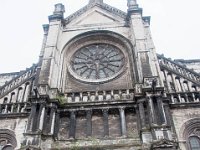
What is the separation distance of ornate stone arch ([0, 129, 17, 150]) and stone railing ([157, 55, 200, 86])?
984 centimetres

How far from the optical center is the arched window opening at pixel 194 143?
54.0 feet

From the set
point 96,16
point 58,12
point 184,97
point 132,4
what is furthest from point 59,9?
point 184,97

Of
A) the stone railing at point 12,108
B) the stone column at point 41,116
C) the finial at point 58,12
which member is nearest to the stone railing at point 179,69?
the finial at point 58,12

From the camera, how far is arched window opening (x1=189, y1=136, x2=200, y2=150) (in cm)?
1646

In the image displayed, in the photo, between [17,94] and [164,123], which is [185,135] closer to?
[164,123]

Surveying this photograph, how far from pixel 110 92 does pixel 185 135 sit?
4.68 meters

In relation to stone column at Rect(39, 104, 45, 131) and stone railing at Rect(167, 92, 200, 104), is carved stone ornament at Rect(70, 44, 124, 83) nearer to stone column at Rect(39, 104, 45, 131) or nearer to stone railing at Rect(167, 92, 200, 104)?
stone railing at Rect(167, 92, 200, 104)

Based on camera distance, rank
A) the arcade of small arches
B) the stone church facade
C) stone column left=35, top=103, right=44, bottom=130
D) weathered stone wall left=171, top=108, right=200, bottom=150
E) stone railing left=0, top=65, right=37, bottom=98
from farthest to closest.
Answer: stone railing left=0, top=65, right=37, bottom=98
the arcade of small arches
weathered stone wall left=171, top=108, right=200, bottom=150
stone column left=35, top=103, right=44, bottom=130
the stone church facade

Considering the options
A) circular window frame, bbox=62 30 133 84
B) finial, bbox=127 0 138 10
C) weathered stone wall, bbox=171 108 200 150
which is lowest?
weathered stone wall, bbox=171 108 200 150

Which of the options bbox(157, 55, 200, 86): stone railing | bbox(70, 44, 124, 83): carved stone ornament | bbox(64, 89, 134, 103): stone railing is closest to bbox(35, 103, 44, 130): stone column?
bbox(64, 89, 134, 103): stone railing

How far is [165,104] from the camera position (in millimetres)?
17625

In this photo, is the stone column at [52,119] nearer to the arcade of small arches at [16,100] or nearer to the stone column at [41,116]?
the stone column at [41,116]

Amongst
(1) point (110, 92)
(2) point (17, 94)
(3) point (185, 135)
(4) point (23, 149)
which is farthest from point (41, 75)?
(3) point (185, 135)

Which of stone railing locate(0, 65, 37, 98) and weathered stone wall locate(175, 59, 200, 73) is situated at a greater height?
weathered stone wall locate(175, 59, 200, 73)
